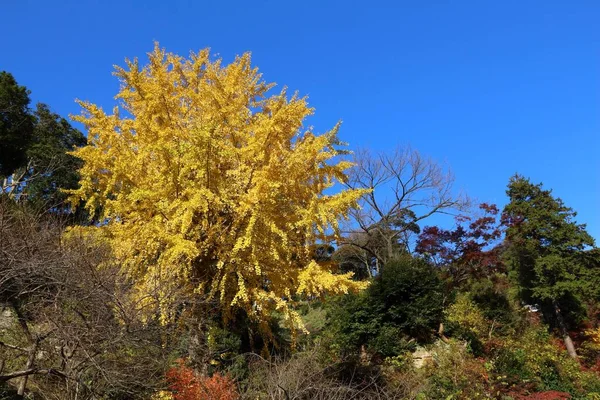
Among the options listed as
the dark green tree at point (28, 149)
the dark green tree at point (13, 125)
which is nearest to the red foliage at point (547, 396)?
the dark green tree at point (28, 149)

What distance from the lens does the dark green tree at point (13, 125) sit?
584 inches

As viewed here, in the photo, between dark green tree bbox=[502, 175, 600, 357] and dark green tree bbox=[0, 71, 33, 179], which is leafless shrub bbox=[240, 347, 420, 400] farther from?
dark green tree bbox=[0, 71, 33, 179]

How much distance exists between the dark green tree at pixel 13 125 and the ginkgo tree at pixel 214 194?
9979mm

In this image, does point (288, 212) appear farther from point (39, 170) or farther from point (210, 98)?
point (39, 170)

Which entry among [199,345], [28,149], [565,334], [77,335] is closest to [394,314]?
[199,345]

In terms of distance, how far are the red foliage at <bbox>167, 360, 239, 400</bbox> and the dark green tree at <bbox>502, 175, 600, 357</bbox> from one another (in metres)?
12.1

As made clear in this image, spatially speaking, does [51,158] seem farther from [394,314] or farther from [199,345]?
[394,314]

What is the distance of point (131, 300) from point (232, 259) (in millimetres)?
1593

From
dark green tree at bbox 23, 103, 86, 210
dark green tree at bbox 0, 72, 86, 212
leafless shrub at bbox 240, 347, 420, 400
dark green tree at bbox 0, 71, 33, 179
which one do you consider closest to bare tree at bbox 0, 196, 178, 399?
leafless shrub at bbox 240, 347, 420, 400

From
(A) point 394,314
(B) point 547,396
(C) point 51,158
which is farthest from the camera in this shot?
(C) point 51,158

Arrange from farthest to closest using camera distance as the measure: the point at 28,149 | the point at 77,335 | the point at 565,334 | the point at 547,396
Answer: the point at 28,149, the point at 565,334, the point at 547,396, the point at 77,335

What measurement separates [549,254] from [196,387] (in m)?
12.9

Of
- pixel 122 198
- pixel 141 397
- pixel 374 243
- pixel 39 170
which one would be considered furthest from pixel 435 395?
pixel 39 170

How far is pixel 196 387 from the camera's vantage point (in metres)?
5.58
